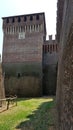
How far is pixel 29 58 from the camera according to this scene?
24.9 metres

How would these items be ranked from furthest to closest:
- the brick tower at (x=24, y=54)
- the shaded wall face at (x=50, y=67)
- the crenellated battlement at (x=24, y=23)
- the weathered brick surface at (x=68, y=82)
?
the crenellated battlement at (x=24, y=23) < the shaded wall face at (x=50, y=67) < the brick tower at (x=24, y=54) < the weathered brick surface at (x=68, y=82)

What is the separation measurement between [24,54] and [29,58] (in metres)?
0.72

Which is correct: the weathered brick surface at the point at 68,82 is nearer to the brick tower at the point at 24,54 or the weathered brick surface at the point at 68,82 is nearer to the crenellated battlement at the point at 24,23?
the brick tower at the point at 24,54

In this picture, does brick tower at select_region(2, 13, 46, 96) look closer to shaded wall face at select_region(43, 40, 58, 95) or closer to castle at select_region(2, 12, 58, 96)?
castle at select_region(2, 12, 58, 96)

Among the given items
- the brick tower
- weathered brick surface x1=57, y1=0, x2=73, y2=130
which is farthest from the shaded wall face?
weathered brick surface x1=57, y1=0, x2=73, y2=130

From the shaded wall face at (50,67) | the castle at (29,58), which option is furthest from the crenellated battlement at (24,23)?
the shaded wall face at (50,67)

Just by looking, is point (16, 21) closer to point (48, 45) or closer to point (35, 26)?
point (35, 26)

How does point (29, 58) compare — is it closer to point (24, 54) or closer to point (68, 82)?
point (24, 54)

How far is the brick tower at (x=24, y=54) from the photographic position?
24203 millimetres

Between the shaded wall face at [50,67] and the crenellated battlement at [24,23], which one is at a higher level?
the crenellated battlement at [24,23]

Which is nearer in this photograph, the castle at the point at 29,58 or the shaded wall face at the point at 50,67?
the castle at the point at 29,58

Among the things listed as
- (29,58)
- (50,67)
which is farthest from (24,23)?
(50,67)

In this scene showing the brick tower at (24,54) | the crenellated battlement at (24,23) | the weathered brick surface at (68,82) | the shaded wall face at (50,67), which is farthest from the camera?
the crenellated battlement at (24,23)

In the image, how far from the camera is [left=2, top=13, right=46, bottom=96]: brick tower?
24.2m
